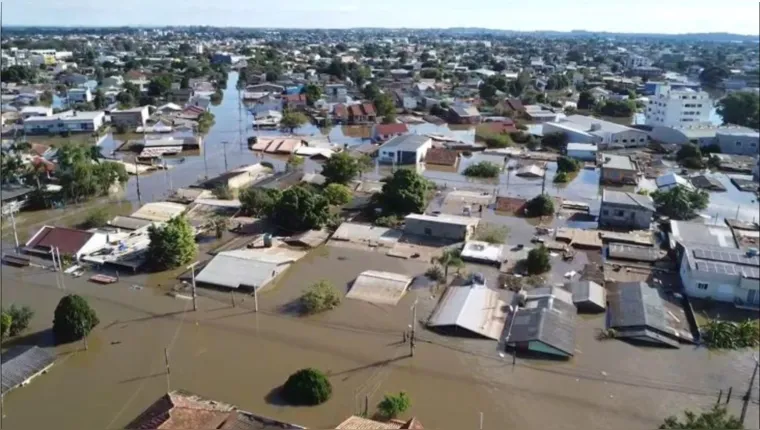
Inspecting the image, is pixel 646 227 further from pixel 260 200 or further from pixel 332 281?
pixel 260 200

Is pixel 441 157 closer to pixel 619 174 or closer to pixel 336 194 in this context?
pixel 619 174

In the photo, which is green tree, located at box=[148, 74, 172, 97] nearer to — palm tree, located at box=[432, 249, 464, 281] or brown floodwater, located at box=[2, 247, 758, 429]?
brown floodwater, located at box=[2, 247, 758, 429]

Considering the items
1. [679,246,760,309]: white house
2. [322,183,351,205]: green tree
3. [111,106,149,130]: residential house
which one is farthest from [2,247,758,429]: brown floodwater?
[111,106,149,130]: residential house

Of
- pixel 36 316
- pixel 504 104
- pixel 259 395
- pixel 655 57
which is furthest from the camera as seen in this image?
pixel 655 57

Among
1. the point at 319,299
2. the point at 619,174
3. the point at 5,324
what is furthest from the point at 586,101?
the point at 5,324

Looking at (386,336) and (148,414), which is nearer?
(148,414)

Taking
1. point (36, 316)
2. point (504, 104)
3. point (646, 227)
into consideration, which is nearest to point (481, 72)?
point (504, 104)
